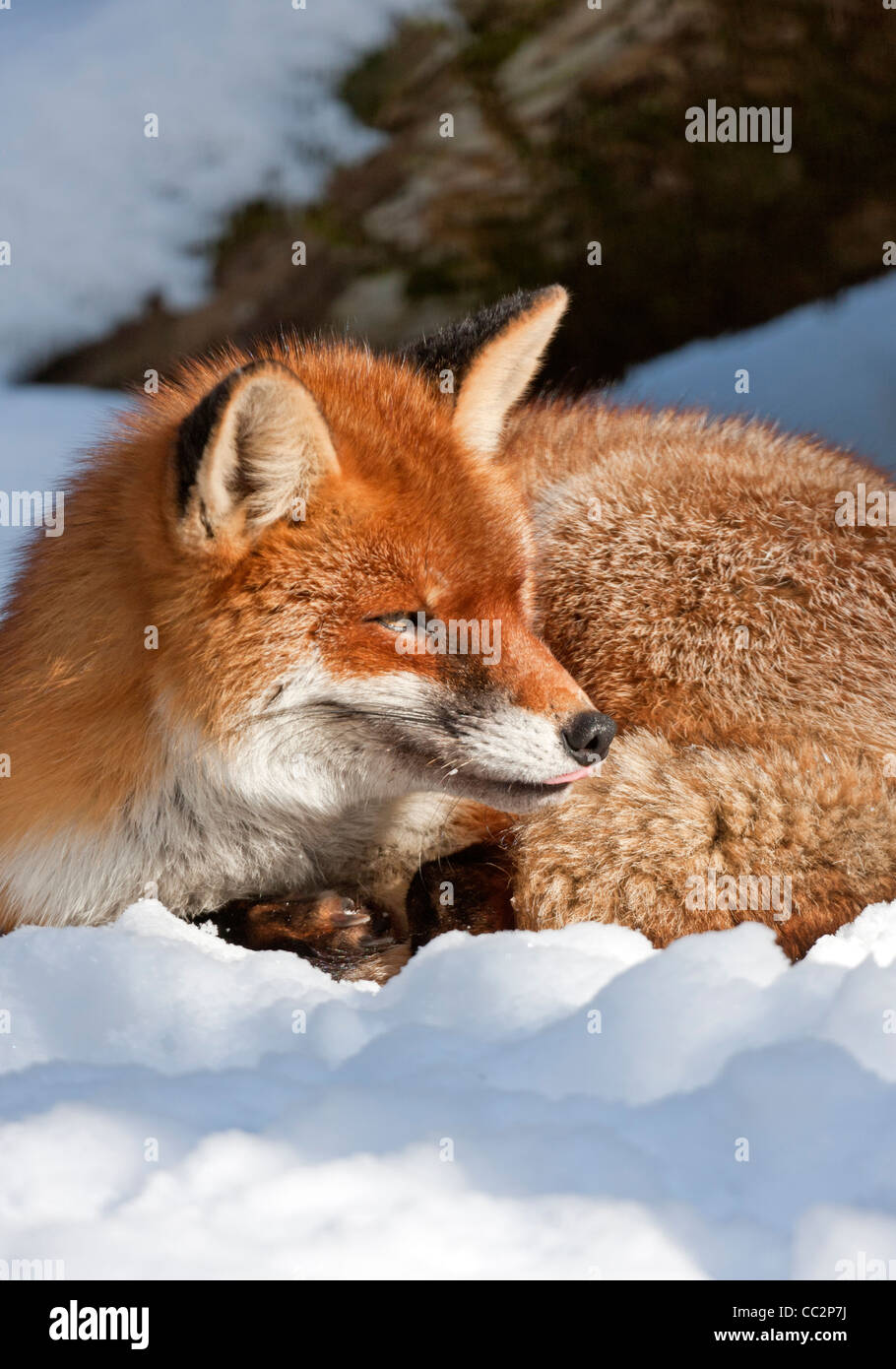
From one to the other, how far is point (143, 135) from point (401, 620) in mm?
3823

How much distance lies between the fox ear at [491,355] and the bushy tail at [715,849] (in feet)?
2.62

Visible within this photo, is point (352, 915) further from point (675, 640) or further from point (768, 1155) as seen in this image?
point (768, 1155)

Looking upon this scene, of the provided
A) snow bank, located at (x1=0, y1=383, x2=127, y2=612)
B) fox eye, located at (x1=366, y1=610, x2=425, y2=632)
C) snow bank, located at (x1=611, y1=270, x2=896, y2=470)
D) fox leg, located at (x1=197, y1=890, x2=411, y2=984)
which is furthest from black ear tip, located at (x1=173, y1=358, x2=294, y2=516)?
snow bank, located at (x1=611, y1=270, x2=896, y2=470)

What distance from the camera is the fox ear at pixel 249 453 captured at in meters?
1.66

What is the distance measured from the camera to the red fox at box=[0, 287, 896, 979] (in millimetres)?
1839

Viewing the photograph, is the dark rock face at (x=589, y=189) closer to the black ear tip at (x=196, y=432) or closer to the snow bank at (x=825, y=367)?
the snow bank at (x=825, y=367)

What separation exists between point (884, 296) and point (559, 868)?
3.90 m

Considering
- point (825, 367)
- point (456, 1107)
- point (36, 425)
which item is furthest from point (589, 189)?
point (456, 1107)

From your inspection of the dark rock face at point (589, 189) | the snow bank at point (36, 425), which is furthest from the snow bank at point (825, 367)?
the snow bank at point (36, 425)

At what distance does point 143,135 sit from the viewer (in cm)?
476

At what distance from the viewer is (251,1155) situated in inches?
52.1

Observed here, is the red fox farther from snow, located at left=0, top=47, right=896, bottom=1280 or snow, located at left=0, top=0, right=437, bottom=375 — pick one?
snow, located at left=0, top=0, right=437, bottom=375

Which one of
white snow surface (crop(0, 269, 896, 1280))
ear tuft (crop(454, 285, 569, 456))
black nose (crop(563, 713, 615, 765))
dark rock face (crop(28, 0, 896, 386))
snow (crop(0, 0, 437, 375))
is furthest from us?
snow (crop(0, 0, 437, 375))

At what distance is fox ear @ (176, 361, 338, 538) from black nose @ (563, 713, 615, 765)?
1.89 ft
